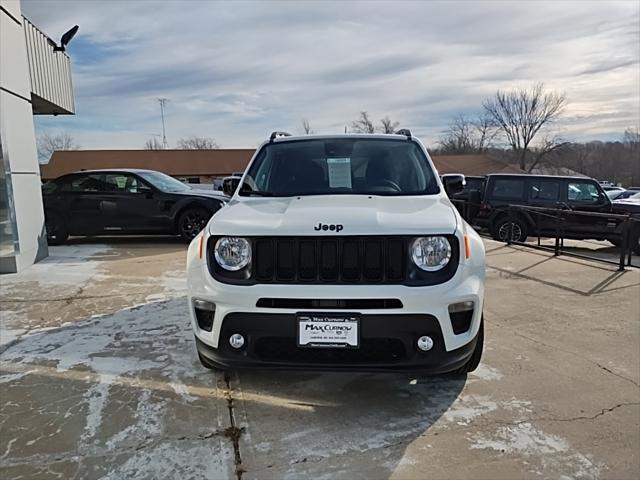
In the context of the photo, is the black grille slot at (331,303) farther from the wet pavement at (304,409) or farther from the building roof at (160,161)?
the building roof at (160,161)

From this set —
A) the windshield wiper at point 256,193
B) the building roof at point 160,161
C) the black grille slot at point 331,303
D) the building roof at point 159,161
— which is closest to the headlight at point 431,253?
the black grille slot at point 331,303

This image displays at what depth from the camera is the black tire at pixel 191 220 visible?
9.61 m

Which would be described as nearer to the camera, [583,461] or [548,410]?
[583,461]

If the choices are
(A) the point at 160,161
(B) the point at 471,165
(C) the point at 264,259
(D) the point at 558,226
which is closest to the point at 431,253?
(C) the point at 264,259

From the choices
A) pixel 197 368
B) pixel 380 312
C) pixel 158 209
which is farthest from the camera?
pixel 158 209

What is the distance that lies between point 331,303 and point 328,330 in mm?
144

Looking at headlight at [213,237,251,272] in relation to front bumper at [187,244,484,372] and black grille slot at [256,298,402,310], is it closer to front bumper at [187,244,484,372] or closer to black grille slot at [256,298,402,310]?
front bumper at [187,244,484,372]

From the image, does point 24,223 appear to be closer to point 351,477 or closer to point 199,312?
point 199,312

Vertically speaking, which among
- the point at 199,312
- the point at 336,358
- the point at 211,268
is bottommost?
the point at 336,358

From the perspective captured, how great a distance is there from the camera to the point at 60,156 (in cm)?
4309

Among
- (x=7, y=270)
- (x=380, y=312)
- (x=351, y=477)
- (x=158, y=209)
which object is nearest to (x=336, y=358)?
(x=380, y=312)

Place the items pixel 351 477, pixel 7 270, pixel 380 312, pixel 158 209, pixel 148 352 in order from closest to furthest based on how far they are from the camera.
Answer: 1. pixel 351 477
2. pixel 380 312
3. pixel 148 352
4. pixel 7 270
5. pixel 158 209

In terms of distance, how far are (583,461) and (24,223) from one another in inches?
298

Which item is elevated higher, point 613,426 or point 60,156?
point 60,156
